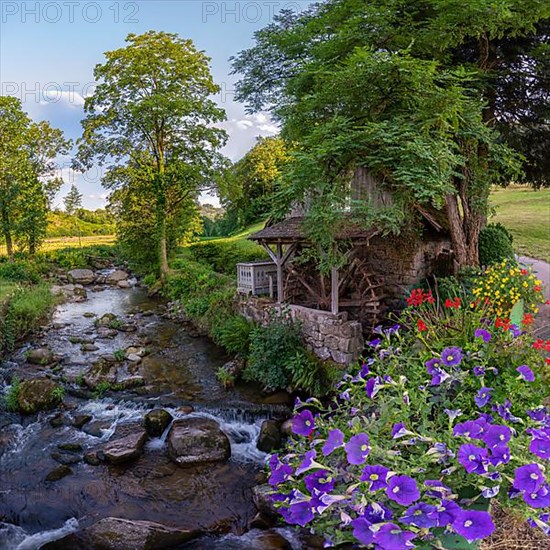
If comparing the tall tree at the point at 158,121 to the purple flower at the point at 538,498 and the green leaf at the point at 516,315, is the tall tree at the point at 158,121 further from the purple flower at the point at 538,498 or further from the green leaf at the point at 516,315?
the purple flower at the point at 538,498

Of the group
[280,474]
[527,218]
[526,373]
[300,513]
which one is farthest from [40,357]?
[527,218]

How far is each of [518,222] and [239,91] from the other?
16.5 meters

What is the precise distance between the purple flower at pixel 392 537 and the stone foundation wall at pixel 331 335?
623 cm

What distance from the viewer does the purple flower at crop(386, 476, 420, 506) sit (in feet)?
5.34

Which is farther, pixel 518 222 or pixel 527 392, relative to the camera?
pixel 518 222

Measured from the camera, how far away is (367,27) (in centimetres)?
749

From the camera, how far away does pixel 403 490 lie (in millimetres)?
1675

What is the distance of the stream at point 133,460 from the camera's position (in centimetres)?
477

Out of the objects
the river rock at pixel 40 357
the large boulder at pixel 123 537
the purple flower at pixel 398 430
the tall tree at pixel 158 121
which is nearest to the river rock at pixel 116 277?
the tall tree at pixel 158 121

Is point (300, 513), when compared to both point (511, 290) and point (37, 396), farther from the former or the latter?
point (37, 396)

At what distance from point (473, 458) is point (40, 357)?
985 cm

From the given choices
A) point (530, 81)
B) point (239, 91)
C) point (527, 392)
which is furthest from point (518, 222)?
point (527, 392)

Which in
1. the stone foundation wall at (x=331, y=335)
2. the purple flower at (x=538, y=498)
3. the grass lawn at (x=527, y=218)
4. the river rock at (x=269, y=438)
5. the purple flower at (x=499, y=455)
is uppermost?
the grass lawn at (x=527, y=218)

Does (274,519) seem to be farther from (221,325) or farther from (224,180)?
(224,180)
